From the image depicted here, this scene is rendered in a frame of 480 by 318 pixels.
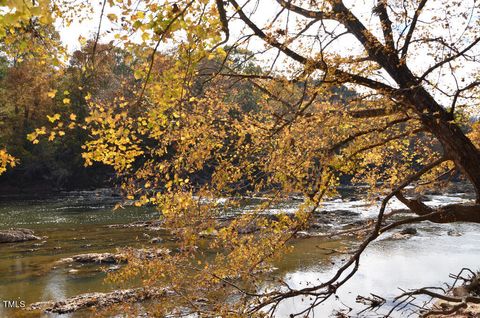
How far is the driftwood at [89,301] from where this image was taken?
1118 centimetres

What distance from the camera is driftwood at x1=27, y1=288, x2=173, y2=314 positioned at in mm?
11176

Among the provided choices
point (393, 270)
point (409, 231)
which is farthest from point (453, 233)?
point (393, 270)

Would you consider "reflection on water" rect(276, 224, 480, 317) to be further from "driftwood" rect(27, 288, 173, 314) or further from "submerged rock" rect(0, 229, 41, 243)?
"submerged rock" rect(0, 229, 41, 243)

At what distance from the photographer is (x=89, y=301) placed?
1162 centimetres

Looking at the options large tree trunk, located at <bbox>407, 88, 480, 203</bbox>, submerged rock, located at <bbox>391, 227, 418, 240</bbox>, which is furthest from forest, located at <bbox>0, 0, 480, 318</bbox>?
submerged rock, located at <bbox>391, 227, 418, 240</bbox>

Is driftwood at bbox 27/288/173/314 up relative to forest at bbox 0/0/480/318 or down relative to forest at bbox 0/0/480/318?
down

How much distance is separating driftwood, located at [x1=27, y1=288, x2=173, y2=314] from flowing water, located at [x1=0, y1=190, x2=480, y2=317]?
62 centimetres

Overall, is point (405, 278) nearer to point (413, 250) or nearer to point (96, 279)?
point (413, 250)

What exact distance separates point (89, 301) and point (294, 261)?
7.56 metres

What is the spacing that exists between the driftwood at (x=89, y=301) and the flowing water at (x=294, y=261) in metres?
0.62

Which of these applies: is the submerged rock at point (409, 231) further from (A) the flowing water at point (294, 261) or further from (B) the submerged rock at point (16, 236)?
(B) the submerged rock at point (16, 236)

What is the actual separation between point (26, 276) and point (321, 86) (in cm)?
1205

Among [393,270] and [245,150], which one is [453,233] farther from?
[245,150]

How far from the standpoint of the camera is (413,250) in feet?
60.7
